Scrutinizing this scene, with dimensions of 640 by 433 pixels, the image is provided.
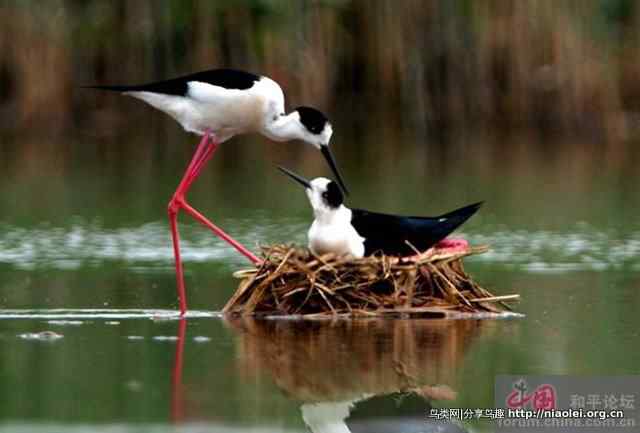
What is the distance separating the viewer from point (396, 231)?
8484 millimetres

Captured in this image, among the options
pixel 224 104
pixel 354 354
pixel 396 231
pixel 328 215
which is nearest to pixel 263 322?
pixel 328 215

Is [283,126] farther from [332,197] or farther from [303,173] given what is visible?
[303,173]

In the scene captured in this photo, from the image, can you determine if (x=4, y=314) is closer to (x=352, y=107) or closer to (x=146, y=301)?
(x=146, y=301)

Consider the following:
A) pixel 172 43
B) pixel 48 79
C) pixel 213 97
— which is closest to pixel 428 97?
pixel 172 43

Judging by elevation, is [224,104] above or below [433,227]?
above

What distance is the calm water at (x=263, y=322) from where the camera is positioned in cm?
628

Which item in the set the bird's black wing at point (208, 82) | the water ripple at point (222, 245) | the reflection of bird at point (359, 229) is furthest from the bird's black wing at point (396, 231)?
the water ripple at point (222, 245)

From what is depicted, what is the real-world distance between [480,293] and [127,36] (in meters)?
13.1

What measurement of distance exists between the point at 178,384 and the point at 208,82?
2.90 m

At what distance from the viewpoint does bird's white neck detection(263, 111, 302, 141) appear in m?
9.10

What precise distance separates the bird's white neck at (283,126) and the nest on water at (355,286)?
40.8 inches

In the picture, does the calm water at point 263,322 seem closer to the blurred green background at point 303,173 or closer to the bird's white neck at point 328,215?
the blurred green background at point 303,173

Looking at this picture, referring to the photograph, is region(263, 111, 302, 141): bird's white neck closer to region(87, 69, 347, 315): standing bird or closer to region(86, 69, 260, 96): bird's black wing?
region(87, 69, 347, 315): standing bird

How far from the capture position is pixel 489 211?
13.5 meters
